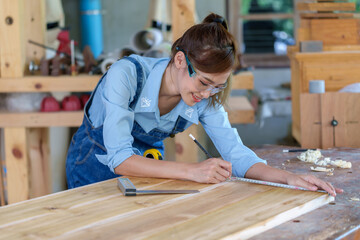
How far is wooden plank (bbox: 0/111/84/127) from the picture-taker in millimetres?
3863

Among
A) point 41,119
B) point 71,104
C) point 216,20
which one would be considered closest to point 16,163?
point 41,119

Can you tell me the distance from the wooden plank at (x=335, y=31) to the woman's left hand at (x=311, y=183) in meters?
2.77

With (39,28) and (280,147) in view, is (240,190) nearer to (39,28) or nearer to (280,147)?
(280,147)

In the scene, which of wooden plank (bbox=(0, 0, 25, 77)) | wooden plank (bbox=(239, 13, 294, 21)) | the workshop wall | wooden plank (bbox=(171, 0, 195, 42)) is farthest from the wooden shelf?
wooden plank (bbox=(239, 13, 294, 21))

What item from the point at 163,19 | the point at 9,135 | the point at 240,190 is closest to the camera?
the point at 240,190

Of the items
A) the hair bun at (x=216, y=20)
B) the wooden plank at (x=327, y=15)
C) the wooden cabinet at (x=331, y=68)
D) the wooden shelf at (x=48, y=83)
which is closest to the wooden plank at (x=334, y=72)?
the wooden cabinet at (x=331, y=68)

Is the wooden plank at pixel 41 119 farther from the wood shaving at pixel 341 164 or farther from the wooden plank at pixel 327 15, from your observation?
the wood shaving at pixel 341 164

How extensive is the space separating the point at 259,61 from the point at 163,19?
10.7 feet

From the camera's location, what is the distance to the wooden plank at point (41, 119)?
152 inches

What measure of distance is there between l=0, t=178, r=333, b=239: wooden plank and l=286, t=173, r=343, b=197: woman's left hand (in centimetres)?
5

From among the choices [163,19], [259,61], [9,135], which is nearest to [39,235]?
[9,135]

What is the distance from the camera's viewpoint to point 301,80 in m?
4.25

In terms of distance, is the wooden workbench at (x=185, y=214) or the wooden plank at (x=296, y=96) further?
the wooden plank at (x=296, y=96)

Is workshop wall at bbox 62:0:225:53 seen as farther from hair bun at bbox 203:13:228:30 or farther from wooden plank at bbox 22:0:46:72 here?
hair bun at bbox 203:13:228:30
